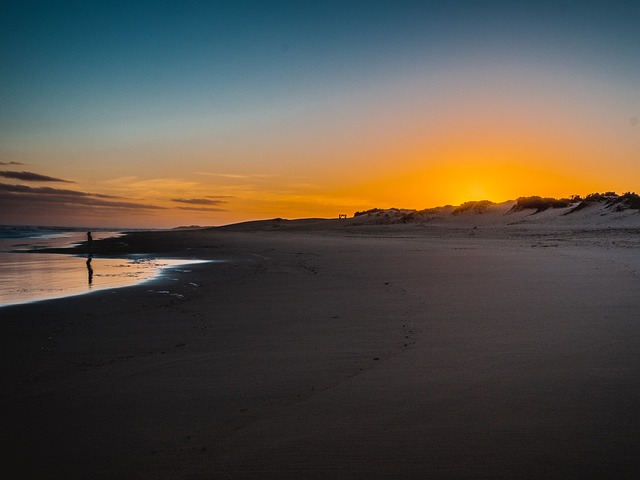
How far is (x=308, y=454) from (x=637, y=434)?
206 centimetres

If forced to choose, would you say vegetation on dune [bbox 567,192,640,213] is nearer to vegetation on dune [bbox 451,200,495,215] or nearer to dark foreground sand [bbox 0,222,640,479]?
vegetation on dune [bbox 451,200,495,215]

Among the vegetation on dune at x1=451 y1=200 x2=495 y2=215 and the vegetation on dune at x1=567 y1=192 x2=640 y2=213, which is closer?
the vegetation on dune at x1=567 y1=192 x2=640 y2=213

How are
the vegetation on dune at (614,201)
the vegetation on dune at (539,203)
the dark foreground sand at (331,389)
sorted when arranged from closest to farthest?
1. the dark foreground sand at (331,389)
2. the vegetation on dune at (614,201)
3. the vegetation on dune at (539,203)

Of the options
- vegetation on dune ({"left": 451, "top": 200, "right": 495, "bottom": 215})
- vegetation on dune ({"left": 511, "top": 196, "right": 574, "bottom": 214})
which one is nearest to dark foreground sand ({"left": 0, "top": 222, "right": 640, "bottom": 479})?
vegetation on dune ({"left": 511, "top": 196, "right": 574, "bottom": 214})

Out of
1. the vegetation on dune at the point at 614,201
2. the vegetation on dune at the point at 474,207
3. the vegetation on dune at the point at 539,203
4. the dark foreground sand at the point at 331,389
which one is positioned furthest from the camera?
the vegetation on dune at the point at 474,207

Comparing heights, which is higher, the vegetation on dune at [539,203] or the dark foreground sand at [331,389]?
the vegetation on dune at [539,203]

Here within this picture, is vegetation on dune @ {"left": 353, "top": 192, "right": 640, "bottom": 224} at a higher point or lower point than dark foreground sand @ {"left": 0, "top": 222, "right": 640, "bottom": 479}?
higher

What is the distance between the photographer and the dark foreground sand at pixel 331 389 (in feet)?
8.48

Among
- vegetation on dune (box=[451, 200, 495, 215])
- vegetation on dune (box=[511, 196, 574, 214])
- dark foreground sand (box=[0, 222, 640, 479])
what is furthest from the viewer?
vegetation on dune (box=[451, 200, 495, 215])

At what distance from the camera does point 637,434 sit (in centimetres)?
274

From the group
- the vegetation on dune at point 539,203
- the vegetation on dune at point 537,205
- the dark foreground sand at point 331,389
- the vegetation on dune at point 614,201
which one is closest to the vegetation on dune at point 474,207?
the vegetation on dune at point 537,205

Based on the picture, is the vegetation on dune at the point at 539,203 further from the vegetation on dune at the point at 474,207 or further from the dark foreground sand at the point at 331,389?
the dark foreground sand at the point at 331,389

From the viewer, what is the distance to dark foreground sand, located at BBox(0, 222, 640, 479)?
2584 millimetres

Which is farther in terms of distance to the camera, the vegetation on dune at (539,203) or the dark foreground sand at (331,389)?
the vegetation on dune at (539,203)
